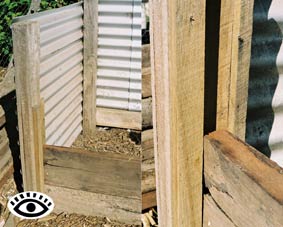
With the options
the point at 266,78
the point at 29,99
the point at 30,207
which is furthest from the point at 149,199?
the point at 29,99

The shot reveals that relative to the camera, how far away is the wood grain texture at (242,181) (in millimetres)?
724

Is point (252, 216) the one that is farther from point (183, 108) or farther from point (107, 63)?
point (107, 63)

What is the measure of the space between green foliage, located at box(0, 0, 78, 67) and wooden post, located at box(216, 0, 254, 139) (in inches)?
188

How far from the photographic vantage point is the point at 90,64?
5.34 meters

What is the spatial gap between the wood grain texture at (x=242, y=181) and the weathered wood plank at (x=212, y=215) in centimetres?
2

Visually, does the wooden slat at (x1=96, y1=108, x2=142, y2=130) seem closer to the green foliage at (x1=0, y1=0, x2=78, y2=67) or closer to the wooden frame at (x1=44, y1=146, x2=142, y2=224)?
the green foliage at (x1=0, y1=0, x2=78, y2=67)

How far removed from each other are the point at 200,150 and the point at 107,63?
180 inches

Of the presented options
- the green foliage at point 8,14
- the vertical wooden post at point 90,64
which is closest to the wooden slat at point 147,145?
the vertical wooden post at point 90,64

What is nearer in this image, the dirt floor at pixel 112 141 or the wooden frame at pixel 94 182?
the wooden frame at pixel 94 182

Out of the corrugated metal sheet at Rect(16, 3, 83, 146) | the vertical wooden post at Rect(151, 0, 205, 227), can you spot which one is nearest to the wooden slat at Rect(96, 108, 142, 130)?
the corrugated metal sheet at Rect(16, 3, 83, 146)

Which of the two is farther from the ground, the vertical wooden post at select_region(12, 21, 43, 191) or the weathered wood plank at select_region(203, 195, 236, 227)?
the weathered wood plank at select_region(203, 195, 236, 227)

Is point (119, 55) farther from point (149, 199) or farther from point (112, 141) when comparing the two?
point (149, 199)

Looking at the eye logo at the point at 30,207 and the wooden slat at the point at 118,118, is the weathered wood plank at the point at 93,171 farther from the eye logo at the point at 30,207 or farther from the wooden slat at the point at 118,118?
the wooden slat at the point at 118,118

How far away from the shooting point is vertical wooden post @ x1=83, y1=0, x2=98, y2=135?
5176 mm
